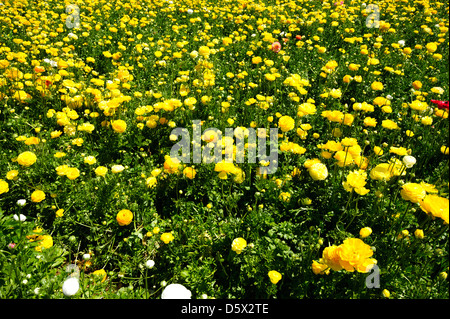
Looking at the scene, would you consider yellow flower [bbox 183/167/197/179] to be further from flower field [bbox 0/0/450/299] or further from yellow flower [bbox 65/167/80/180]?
yellow flower [bbox 65/167/80/180]

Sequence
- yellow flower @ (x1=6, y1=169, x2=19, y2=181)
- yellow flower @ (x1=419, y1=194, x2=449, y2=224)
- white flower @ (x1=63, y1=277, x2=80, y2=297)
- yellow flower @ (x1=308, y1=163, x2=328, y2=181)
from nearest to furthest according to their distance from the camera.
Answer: white flower @ (x1=63, y1=277, x2=80, y2=297) < yellow flower @ (x1=419, y1=194, x2=449, y2=224) < yellow flower @ (x1=308, y1=163, x2=328, y2=181) < yellow flower @ (x1=6, y1=169, x2=19, y2=181)

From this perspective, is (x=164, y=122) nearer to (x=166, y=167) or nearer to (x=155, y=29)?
(x=166, y=167)

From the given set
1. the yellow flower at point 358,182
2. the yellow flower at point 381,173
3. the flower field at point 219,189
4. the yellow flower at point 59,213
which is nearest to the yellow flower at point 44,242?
the flower field at point 219,189

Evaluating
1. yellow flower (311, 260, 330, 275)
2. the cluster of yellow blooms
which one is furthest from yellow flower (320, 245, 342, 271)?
yellow flower (311, 260, 330, 275)

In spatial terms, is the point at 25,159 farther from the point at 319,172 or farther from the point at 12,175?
the point at 319,172

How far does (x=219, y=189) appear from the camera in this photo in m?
2.37

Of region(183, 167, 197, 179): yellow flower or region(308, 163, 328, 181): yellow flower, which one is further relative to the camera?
region(183, 167, 197, 179): yellow flower

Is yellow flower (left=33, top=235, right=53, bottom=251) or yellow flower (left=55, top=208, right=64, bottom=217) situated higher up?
yellow flower (left=55, top=208, right=64, bottom=217)

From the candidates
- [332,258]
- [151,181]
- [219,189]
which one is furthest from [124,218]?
[332,258]

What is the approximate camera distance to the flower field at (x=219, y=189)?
1.71 metres

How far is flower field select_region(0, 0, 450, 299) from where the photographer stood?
1.71 metres

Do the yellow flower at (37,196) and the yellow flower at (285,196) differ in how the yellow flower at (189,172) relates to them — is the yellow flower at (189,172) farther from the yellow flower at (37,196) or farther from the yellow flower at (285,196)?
the yellow flower at (37,196)

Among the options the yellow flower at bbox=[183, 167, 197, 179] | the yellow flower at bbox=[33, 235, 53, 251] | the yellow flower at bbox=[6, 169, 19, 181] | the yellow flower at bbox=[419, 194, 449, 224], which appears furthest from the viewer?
the yellow flower at bbox=[183, 167, 197, 179]
